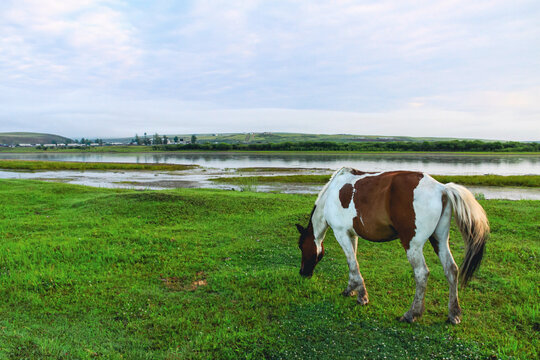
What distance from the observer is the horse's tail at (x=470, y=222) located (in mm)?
4460

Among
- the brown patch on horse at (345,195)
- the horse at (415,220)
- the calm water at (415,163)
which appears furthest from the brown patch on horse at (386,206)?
the calm water at (415,163)

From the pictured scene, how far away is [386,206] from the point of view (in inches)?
194

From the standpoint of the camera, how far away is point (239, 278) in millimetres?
6465

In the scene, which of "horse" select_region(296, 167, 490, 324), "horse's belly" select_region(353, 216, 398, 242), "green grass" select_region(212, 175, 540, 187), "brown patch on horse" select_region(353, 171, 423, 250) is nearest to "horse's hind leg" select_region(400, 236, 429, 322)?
"horse" select_region(296, 167, 490, 324)

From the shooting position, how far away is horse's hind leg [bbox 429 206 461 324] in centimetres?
466

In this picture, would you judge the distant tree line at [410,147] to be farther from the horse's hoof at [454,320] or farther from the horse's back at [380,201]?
the horse's hoof at [454,320]

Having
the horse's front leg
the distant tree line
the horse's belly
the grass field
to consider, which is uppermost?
the distant tree line

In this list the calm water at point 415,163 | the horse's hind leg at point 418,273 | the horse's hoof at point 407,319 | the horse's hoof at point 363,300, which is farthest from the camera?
the calm water at point 415,163

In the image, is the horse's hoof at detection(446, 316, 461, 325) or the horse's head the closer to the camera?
the horse's hoof at detection(446, 316, 461, 325)

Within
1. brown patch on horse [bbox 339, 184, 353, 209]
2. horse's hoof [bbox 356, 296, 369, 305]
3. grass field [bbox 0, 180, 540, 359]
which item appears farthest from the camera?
brown patch on horse [bbox 339, 184, 353, 209]

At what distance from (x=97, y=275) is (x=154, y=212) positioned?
6.13 metres

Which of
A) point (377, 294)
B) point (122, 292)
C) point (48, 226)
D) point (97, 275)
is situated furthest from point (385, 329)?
point (48, 226)

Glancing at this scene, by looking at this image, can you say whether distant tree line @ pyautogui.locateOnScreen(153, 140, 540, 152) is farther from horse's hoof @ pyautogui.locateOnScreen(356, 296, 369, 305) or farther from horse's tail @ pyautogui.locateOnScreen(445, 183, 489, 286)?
horse's tail @ pyautogui.locateOnScreen(445, 183, 489, 286)

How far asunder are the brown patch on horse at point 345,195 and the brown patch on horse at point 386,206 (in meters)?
0.10
